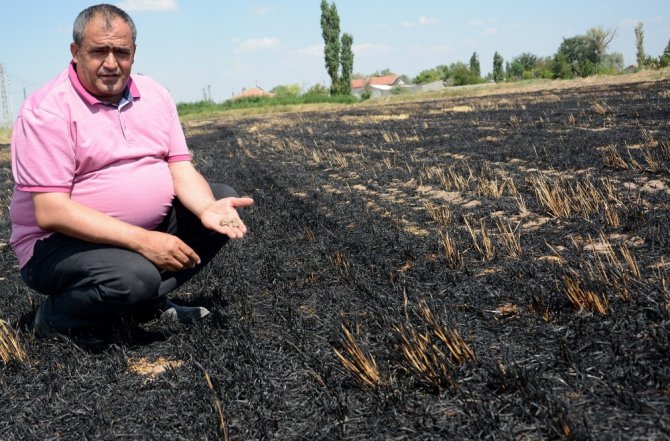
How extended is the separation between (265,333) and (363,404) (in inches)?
39.4

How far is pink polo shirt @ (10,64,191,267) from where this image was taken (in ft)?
8.87

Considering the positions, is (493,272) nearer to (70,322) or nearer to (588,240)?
(588,240)

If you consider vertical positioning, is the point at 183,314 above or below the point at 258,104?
below

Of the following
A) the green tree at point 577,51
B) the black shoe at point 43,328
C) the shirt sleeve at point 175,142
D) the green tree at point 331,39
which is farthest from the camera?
the green tree at point 577,51

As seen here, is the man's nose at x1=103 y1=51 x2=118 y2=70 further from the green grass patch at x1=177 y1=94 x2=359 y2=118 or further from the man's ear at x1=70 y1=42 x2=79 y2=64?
the green grass patch at x1=177 y1=94 x2=359 y2=118

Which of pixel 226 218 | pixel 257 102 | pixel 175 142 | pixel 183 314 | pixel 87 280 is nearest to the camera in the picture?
pixel 87 280

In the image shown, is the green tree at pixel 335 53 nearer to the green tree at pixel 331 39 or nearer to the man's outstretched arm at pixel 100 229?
the green tree at pixel 331 39

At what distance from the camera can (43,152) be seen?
2.70 meters

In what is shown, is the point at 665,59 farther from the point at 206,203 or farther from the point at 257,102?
the point at 206,203

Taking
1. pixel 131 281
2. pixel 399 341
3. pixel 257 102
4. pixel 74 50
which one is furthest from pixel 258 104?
pixel 399 341

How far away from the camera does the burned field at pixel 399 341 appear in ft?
6.95

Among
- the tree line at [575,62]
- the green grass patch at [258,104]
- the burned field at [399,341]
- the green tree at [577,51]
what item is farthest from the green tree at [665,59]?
the burned field at [399,341]

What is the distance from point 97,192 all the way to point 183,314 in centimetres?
92

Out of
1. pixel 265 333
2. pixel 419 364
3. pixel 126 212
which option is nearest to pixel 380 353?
pixel 419 364
